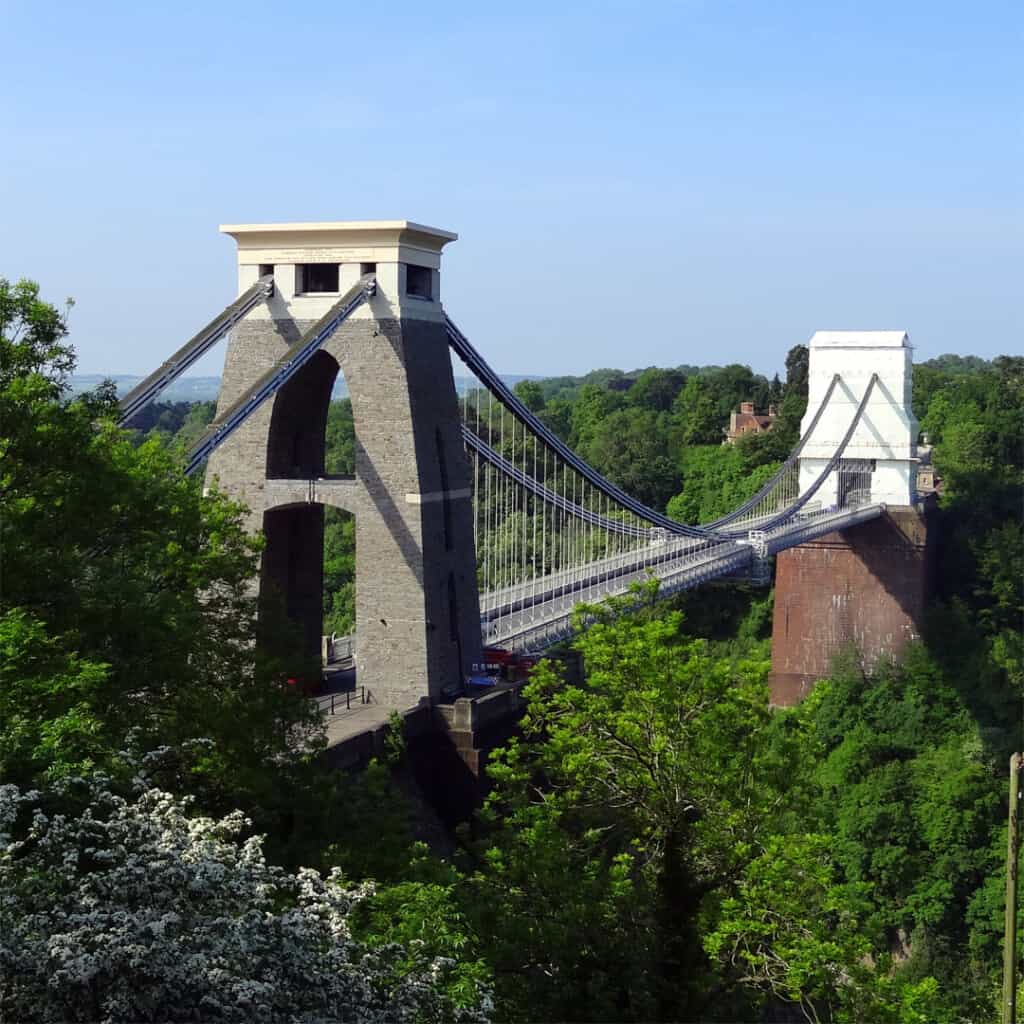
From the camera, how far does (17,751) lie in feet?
26.2

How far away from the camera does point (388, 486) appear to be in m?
17.4

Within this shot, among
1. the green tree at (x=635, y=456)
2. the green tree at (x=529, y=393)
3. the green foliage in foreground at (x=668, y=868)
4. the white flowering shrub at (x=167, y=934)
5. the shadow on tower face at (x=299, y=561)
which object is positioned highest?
the green tree at (x=529, y=393)

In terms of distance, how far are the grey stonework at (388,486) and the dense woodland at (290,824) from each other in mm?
1538

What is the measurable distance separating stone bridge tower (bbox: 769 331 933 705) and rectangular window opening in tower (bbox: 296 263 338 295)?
1966 cm

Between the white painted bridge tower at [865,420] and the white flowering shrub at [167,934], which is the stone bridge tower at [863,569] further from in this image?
the white flowering shrub at [167,934]

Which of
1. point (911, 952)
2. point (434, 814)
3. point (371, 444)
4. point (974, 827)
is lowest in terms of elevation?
point (911, 952)

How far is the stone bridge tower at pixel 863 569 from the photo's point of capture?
34781 mm

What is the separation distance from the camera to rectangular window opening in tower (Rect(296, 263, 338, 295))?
1783 centimetres

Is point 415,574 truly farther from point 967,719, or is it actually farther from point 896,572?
point 896,572

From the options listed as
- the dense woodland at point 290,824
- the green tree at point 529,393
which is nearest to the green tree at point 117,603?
the dense woodland at point 290,824

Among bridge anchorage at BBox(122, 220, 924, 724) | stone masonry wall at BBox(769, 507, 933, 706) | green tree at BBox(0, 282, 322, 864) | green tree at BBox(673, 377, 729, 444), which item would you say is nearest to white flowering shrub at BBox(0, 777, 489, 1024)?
green tree at BBox(0, 282, 322, 864)

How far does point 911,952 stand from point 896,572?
425 inches

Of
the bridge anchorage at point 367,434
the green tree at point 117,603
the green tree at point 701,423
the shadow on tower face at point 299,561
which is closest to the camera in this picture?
the green tree at point 117,603

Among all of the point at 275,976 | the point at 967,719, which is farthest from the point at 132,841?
the point at 967,719
